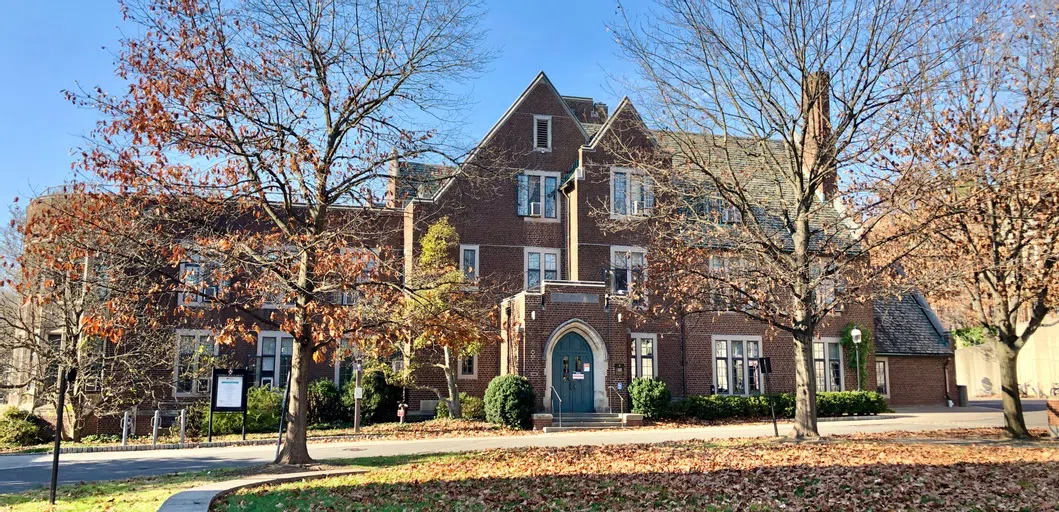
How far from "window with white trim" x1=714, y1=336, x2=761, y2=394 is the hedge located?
113 cm

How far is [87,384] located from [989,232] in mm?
25457

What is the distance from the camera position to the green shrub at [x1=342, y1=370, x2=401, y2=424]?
26688 millimetres

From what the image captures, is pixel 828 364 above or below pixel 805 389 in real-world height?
above

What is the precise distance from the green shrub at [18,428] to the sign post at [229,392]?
5560mm

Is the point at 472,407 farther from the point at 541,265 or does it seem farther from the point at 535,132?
the point at 535,132

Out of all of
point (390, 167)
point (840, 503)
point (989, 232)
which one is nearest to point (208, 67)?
point (390, 167)

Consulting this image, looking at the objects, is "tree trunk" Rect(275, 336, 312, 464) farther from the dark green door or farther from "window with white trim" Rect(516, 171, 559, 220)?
"window with white trim" Rect(516, 171, 559, 220)

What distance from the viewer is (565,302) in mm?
26891

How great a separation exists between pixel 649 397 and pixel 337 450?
11.2 m

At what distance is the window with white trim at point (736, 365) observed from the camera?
30906 mm

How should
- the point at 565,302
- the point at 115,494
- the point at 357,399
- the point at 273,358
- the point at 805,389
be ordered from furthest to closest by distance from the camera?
1. the point at 273,358
2. the point at 565,302
3. the point at 357,399
4. the point at 805,389
5. the point at 115,494

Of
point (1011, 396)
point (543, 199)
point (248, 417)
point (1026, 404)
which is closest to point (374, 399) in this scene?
point (248, 417)

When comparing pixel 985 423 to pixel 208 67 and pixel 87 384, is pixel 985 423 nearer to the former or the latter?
pixel 208 67

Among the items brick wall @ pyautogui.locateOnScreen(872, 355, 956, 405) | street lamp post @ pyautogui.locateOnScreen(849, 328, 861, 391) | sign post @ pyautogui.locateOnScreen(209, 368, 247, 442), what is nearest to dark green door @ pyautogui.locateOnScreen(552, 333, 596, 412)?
sign post @ pyautogui.locateOnScreen(209, 368, 247, 442)
